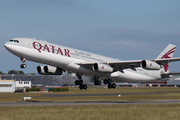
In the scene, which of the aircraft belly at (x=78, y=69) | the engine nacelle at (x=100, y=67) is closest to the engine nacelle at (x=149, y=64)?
the engine nacelle at (x=100, y=67)

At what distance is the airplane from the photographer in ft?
132

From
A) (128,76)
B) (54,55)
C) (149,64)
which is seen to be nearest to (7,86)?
(128,76)

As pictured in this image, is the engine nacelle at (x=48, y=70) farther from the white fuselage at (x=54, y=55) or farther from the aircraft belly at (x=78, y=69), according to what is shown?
the white fuselage at (x=54, y=55)

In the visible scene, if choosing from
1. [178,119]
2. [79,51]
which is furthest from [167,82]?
[178,119]

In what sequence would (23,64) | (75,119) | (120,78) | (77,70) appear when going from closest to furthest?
(75,119) < (23,64) < (77,70) < (120,78)

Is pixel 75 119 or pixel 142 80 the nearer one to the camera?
pixel 75 119

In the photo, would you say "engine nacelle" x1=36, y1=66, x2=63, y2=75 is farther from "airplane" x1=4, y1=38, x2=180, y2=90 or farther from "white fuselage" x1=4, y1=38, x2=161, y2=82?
"white fuselage" x1=4, y1=38, x2=161, y2=82

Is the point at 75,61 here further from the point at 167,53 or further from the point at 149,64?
the point at 167,53

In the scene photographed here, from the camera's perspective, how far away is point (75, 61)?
4559 cm

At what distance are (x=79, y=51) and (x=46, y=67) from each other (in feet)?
24.1

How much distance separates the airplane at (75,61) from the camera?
4028 centimetres

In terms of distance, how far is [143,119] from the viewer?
26.8m

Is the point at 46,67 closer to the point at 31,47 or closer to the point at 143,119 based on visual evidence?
the point at 31,47

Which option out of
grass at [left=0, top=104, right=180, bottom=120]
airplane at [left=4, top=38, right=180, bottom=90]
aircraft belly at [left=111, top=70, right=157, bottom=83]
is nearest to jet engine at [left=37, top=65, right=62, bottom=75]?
airplane at [left=4, top=38, right=180, bottom=90]
